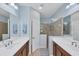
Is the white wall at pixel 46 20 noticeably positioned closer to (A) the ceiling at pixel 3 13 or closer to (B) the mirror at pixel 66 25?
(B) the mirror at pixel 66 25

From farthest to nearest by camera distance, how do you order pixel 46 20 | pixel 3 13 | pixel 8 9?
pixel 46 20 < pixel 8 9 < pixel 3 13

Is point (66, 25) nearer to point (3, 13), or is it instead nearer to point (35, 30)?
point (35, 30)

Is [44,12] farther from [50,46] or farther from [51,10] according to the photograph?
[50,46]

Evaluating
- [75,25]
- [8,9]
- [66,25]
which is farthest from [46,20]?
[8,9]

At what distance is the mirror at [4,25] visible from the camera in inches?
92.4

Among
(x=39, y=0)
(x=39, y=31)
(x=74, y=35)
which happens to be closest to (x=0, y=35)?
(x=39, y=31)

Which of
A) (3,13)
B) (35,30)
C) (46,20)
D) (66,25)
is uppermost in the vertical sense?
(3,13)

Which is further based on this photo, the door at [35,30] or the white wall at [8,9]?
the door at [35,30]

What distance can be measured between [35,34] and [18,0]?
1.57m

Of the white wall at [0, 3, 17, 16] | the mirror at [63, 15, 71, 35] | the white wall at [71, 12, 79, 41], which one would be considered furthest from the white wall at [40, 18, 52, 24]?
the white wall at [0, 3, 17, 16]

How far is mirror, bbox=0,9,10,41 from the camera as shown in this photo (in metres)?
2.35

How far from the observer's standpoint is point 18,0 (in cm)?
158

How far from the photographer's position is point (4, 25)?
241 centimetres

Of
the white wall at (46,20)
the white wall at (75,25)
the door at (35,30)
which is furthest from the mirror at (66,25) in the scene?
the door at (35,30)
